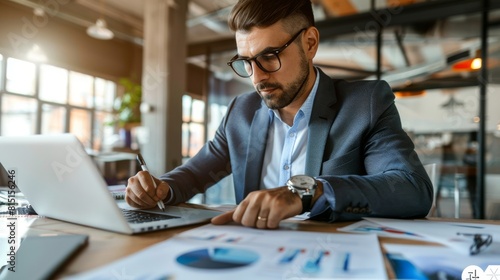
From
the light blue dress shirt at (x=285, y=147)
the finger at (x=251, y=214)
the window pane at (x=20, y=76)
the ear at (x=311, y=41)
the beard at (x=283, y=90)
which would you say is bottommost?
the finger at (x=251, y=214)

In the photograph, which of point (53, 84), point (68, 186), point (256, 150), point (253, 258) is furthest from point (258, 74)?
point (53, 84)

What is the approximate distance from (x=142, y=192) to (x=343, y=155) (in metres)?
0.68

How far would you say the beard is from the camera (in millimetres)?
1471

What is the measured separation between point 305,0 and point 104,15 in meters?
7.37

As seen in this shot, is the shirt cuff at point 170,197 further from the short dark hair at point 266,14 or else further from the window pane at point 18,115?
the window pane at point 18,115

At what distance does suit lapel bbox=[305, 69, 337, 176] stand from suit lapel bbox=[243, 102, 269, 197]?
24cm

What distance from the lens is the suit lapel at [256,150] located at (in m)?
1.55

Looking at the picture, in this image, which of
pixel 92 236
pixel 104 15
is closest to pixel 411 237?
pixel 92 236

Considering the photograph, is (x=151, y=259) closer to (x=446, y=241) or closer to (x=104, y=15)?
(x=446, y=241)

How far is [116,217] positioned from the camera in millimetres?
804

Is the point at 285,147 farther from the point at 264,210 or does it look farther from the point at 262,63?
the point at 264,210

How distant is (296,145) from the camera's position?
5.23ft

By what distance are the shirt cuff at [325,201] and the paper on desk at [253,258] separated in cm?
17

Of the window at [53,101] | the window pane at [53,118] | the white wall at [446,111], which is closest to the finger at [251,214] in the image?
the white wall at [446,111]
